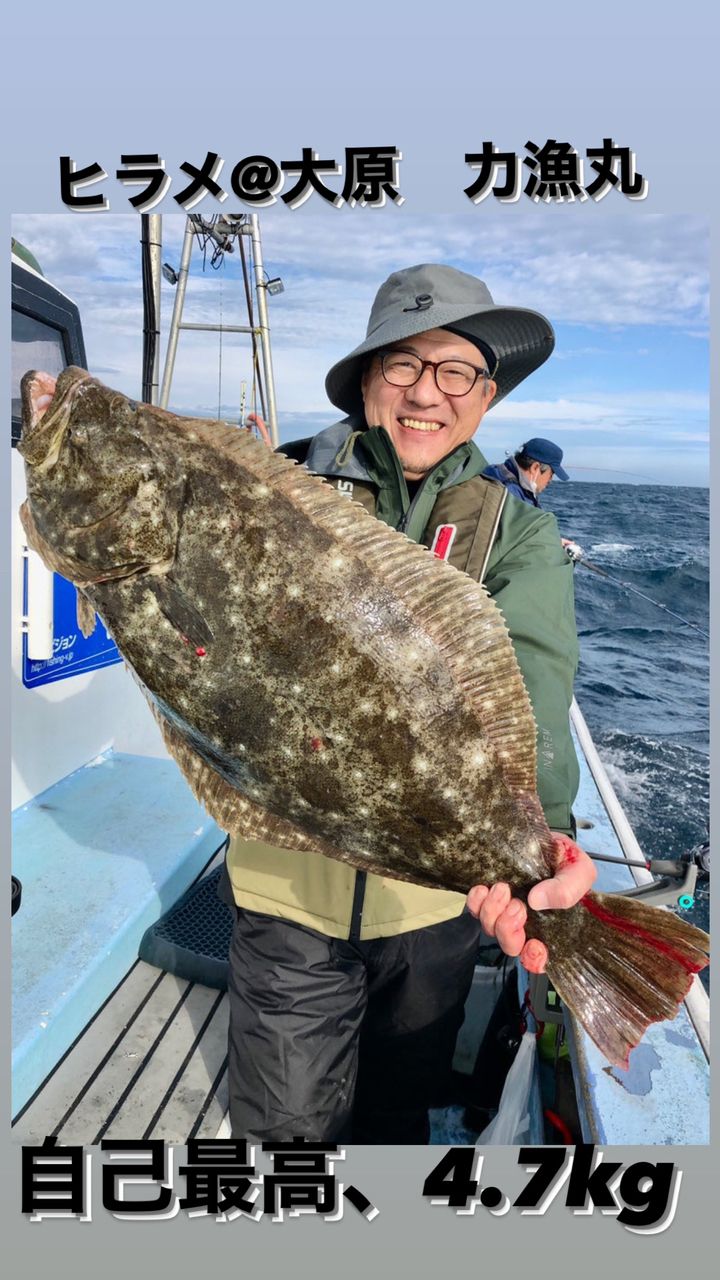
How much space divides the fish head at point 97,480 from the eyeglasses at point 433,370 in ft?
3.48

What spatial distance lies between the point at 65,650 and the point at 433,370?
3122mm

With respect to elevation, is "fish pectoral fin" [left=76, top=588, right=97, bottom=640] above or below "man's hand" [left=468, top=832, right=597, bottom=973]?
above

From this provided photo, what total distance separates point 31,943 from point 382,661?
286 cm

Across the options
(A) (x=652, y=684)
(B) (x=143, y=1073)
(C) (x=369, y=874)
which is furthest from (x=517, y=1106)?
(A) (x=652, y=684)

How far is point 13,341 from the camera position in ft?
15.6

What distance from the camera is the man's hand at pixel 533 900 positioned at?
2164mm

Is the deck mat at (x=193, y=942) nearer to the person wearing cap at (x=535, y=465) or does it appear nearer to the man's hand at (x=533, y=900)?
the man's hand at (x=533, y=900)

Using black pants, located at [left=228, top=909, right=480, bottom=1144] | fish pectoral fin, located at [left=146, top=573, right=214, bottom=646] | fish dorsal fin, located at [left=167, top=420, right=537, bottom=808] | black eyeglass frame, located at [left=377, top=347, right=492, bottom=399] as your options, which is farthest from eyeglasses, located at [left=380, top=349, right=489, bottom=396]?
black pants, located at [left=228, top=909, right=480, bottom=1144]

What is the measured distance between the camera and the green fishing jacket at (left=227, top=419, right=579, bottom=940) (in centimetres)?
255

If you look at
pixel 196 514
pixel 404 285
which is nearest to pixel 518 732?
pixel 196 514

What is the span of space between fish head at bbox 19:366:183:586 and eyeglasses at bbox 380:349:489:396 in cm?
106

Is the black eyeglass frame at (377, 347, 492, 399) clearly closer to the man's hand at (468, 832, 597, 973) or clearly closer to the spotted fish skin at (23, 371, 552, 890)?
the spotted fish skin at (23, 371, 552, 890)

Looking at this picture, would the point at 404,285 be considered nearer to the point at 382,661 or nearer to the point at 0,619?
the point at 382,661

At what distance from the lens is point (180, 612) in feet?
7.14
